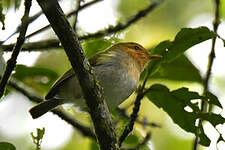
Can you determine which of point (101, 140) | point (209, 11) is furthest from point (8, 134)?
point (101, 140)

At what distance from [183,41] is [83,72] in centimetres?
113

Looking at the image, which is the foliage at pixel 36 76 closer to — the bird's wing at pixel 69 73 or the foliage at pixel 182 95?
the bird's wing at pixel 69 73

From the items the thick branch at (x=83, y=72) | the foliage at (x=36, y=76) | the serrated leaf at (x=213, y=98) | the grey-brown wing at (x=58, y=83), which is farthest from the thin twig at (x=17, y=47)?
the serrated leaf at (x=213, y=98)

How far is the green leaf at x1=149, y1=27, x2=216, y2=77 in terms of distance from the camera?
3604 millimetres

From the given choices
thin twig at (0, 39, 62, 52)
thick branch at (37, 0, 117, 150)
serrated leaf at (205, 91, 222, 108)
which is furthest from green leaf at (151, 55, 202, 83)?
thick branch at (37, 0, 117, 150)

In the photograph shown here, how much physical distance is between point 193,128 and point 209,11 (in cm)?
507

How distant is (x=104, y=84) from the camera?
4.36m

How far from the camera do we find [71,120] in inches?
192

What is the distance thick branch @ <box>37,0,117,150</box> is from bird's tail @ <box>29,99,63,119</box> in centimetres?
155

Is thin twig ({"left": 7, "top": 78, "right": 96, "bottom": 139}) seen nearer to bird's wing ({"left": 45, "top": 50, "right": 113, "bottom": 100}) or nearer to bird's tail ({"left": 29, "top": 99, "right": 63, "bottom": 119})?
bird's tail ({"left": 29, "top": 99, "right": 63, "bottom": 119})

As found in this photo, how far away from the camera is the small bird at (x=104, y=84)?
436 cm

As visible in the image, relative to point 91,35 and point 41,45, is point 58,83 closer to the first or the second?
point 41,45

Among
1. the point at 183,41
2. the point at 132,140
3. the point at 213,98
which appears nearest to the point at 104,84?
the point at 132,140

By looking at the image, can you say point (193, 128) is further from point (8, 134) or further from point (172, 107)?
point (8, 134)
